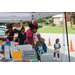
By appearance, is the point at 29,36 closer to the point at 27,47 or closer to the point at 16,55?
the point at 27,47

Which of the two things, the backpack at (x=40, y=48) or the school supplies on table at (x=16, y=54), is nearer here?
the school supplies on table at (x=16, y=54)

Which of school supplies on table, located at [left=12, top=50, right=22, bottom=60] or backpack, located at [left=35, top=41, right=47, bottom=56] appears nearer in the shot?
school supplies on table, located at [left=12, top=50, right=22, bottom=60]

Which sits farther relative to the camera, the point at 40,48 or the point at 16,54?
the point at 40,48
